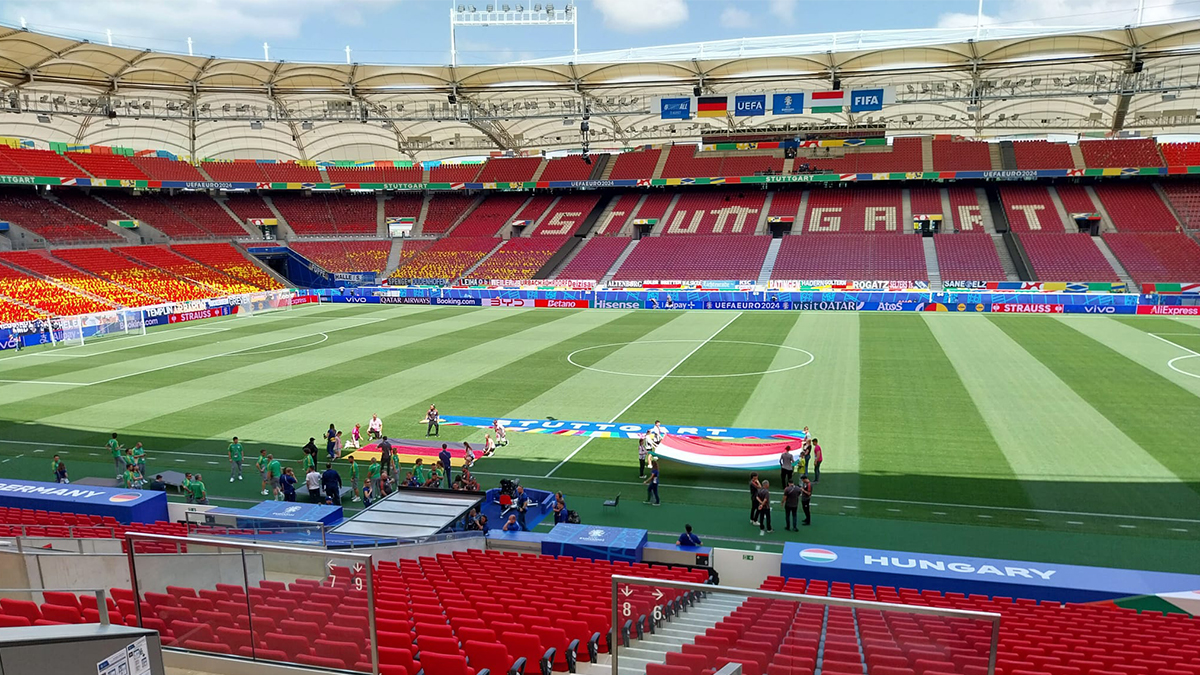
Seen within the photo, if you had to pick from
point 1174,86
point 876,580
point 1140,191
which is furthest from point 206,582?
point 1140,191

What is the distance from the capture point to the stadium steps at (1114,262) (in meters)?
55.9

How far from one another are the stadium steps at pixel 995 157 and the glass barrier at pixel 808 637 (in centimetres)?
7651

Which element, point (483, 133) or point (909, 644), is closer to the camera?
point (909, 644)

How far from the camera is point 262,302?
56781 millimetres

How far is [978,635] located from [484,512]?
46.8 ft

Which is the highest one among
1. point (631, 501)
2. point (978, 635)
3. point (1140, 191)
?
point (1140, 191)

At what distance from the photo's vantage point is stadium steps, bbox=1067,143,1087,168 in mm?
68887

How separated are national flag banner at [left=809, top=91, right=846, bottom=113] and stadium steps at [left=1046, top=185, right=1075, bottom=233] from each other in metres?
25.4

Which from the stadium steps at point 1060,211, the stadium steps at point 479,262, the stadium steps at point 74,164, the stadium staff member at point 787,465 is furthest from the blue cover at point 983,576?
the stadium steps at point 74,164

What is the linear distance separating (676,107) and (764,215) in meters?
20.7

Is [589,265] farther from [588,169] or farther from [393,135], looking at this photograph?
[393,135]

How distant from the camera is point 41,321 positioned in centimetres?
4225

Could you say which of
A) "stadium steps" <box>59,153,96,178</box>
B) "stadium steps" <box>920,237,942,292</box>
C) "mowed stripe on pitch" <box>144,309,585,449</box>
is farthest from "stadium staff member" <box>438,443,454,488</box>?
"stadium steps" <box>59,153,96,178</box>

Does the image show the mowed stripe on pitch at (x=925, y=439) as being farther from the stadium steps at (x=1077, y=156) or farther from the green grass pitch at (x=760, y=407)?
the stadium steps at (x=1077, y=156)
